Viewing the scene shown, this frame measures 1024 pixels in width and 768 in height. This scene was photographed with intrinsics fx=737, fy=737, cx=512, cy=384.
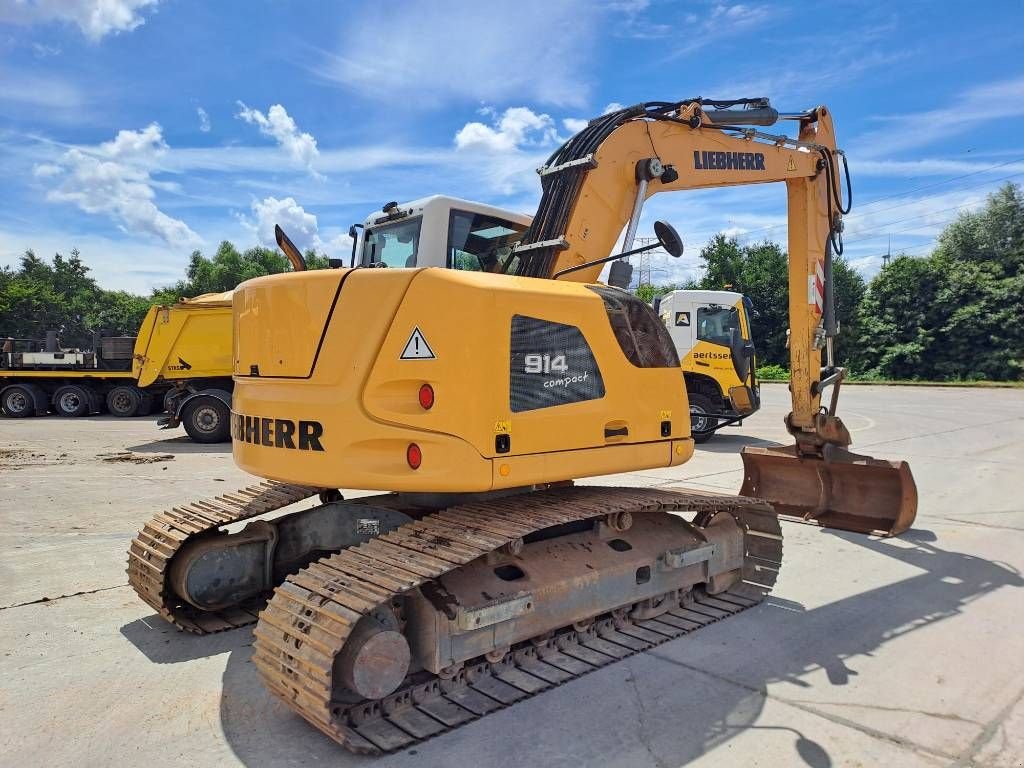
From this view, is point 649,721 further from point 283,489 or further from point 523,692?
point 283,489

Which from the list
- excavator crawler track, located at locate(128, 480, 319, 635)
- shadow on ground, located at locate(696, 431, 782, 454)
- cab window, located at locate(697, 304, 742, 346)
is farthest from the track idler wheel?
cab window, located at locate(697, 304, 742, 346)

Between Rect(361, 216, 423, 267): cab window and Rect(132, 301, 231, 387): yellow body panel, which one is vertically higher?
Rect(361, 216, 423, 267): cab window

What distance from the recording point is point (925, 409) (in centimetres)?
2095

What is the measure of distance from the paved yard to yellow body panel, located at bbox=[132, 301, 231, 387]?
8746mm

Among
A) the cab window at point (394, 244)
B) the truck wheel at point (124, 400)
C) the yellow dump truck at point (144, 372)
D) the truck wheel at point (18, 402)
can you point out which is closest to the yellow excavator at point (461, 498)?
the cab window at point (394, 244)

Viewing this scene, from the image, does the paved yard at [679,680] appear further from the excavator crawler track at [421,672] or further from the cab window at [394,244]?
the cab window at [394,244]

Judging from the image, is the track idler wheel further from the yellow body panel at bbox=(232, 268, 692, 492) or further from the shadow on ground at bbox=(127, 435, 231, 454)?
the shadow on ground at bbox=(127, 435, 231, 454)

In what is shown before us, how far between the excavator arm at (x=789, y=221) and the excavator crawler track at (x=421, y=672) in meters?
1.80

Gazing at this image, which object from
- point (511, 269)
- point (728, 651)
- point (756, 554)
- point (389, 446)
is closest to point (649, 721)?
point (728, 651)

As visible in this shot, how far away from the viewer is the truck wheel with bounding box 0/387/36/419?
820 inches

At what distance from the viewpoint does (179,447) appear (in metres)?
14.0

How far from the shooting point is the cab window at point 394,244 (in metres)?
5.36

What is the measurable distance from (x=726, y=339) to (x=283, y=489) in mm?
10823

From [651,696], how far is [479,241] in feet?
10.8
